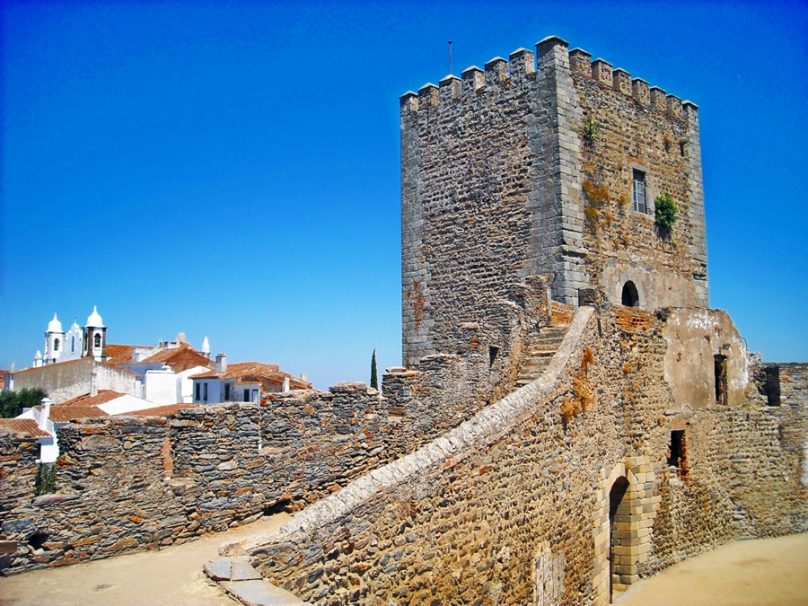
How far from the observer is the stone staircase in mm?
11250

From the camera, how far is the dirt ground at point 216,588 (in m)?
6.14

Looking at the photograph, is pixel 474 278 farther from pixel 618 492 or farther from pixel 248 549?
pixel 248 549

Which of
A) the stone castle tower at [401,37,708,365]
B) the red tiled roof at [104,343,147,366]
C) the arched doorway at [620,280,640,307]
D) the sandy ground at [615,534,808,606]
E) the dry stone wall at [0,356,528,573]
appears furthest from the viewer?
the red tiled roof at [104,343,147,366]

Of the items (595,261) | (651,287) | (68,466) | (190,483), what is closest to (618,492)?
(595,261)

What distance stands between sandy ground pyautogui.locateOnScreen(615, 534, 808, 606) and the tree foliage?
4487 centimetres

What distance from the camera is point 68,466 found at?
7.50 m

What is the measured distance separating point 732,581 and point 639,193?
345 inches

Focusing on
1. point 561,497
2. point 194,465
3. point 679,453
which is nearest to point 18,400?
point 194,465

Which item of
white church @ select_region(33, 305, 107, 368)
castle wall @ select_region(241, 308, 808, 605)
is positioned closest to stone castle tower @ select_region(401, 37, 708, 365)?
castle wall @ select_region(241, 308, 808, 605)

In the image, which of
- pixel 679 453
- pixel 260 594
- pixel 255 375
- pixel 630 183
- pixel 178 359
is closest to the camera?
pixel 260 594

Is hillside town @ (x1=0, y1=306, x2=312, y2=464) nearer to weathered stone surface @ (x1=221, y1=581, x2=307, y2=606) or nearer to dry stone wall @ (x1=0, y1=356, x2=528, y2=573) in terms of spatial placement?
dry stone wall @ (x1=0, y1=356, x2=528, y2=573)

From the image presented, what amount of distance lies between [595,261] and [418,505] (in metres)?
9.51

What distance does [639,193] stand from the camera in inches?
674

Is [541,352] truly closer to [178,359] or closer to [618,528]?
[618,528]
